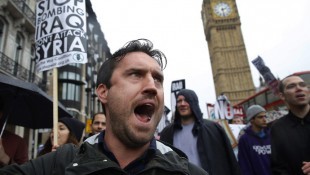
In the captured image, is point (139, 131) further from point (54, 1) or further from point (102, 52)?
point (102, 52)

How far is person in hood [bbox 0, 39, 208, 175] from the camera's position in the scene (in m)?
1.29

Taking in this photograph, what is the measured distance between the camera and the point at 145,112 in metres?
1.61

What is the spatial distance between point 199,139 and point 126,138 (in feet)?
6.49

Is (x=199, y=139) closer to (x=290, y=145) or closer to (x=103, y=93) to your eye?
(x=290, y=145)

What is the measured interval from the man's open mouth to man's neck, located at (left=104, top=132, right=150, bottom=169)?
166 millimetres

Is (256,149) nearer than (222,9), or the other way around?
(256,149)

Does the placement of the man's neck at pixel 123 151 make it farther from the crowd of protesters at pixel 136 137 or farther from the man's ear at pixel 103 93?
the man's ear at pixel 103 93

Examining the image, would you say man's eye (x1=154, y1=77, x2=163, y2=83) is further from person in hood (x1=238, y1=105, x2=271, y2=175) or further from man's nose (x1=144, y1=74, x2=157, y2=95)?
person in hood (x1=238, y1=105, x2=271, y2=175)

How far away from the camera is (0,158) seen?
8.32 feet

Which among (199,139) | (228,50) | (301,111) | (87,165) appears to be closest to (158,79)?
(87,165)

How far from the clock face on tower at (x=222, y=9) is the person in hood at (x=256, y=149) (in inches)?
2666

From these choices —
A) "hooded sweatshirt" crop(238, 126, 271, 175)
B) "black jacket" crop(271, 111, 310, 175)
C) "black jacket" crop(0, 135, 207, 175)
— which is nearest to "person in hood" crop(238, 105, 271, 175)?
"hooded sweatshirt" crop(238, 126, 271, 175)

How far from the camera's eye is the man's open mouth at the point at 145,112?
1534mm

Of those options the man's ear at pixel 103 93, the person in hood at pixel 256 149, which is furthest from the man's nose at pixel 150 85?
the person in hood at pixel 256 149
